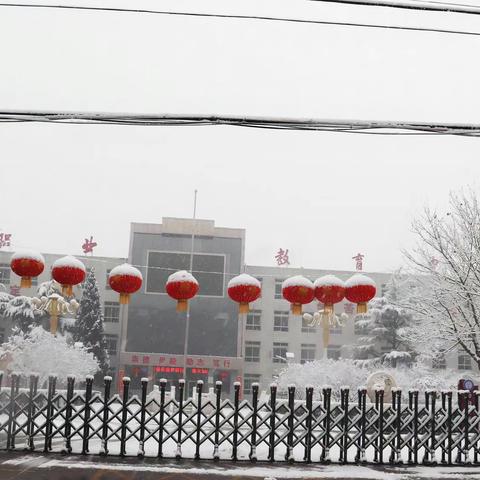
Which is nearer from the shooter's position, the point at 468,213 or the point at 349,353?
the point at 468,213

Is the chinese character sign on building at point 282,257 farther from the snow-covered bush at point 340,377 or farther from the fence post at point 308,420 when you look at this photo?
the fence post at point 308,420

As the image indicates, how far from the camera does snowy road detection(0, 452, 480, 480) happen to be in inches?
362

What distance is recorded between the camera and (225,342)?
45.3m

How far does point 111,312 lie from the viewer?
46.1 meters

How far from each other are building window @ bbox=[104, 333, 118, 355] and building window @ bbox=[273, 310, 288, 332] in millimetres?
12492

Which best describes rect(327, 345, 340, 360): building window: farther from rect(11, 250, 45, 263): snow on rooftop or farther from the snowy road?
rect(11, 250, 45, 263): snow on rooftop

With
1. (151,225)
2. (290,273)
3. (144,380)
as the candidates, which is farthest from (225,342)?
(144,380)

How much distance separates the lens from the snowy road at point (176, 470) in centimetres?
920

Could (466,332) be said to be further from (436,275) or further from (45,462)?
(45,462)

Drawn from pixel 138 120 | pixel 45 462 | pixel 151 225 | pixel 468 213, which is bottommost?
pixel 45 462

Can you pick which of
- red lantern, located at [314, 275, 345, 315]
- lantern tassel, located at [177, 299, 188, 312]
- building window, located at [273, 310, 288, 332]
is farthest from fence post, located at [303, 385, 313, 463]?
building window, located at [273, 310, 288, 332]

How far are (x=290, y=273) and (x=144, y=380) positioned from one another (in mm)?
36276

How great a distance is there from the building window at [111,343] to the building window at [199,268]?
16.4 feet

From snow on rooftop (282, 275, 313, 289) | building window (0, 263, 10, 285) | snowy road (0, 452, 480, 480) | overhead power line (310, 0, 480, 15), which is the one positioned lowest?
snowy road (0, 452, 480, 480)
